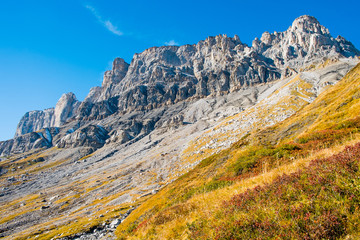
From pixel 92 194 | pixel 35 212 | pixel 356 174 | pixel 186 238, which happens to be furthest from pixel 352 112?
pixel 35 212

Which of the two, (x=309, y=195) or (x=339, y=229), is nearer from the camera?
(x=339, y=229)

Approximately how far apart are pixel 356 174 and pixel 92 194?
9785 cm

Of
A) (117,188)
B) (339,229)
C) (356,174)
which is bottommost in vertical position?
(117,188)

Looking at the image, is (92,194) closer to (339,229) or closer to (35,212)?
(35,212)

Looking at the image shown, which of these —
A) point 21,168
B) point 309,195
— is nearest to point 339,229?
point 309,195

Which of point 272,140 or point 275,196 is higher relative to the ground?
point 275,196

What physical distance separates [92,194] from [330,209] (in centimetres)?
9749

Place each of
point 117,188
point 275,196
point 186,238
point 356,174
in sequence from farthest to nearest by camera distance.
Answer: point 117,188 → point 186,238 → point 275,196 → point 356,174

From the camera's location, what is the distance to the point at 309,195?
5898 millimetres

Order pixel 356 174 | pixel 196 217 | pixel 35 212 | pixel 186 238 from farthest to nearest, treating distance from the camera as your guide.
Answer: pixel 35 212 → pixel 196 217 → pixel 186 238 → pixel 356 174

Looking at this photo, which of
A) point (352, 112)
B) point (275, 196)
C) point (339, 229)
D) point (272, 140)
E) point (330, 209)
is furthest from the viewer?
point (272, 140)

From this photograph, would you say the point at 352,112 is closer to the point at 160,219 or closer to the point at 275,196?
the point at 275,196

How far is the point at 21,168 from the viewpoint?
190875 millimetres

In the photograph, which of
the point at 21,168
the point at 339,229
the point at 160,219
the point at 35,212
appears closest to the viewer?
the point at 339,229
